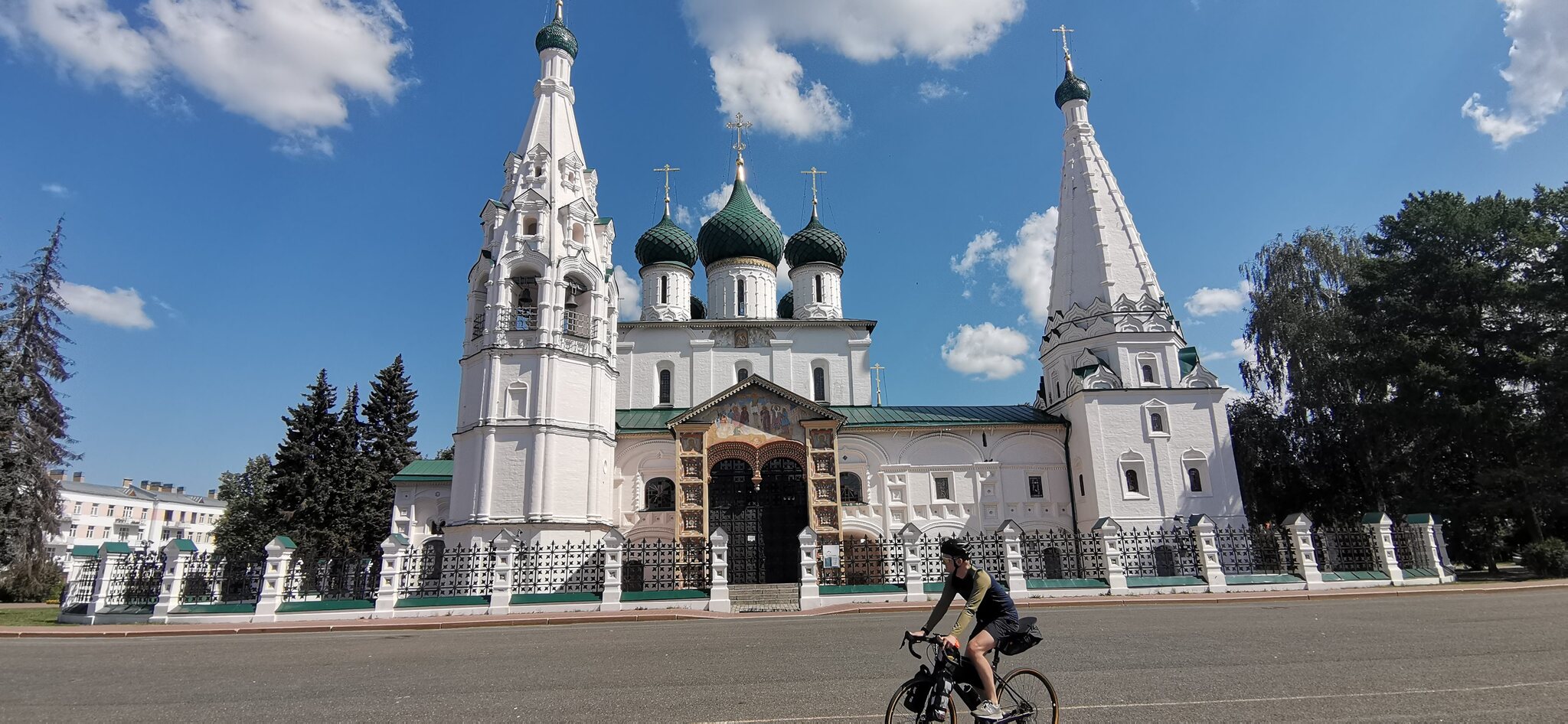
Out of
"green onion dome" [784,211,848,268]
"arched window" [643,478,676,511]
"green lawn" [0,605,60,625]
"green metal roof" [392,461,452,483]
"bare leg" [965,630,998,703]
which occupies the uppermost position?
"green onion dome" [784,211,848,268]

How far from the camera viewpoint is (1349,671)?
21.3ft

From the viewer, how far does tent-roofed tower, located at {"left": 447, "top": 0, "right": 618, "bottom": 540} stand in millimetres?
20562

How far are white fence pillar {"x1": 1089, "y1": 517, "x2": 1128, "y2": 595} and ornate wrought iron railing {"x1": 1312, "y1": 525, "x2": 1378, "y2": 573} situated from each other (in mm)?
4943

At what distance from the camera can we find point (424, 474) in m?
23.6

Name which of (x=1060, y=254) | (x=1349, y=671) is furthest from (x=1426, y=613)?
(x=1060, y=254)

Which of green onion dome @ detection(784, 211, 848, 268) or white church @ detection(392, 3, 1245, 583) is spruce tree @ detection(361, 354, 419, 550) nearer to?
white church @ detection(392, 3, 1245, 583)

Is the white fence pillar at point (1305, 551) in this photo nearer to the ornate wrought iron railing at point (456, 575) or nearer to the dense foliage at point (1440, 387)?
the dense foliage at point (1440, 387)

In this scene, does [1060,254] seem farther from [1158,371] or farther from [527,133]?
[527,133]

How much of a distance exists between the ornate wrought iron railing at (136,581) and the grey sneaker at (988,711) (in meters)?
17.3

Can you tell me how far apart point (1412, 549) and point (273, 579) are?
83.9 ft

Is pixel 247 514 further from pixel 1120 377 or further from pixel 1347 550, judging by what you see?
pixel 1347 550

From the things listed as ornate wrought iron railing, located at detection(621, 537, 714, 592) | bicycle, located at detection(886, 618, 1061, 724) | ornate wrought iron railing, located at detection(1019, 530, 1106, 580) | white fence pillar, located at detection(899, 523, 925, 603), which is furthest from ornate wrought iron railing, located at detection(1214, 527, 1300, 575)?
bicycle, located at detection(886, 618, 1061, 724)

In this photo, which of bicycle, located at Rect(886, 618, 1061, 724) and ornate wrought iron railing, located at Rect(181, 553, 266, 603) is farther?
ornate wrought iron railing, located at Rect(181, 553, 266, 603)

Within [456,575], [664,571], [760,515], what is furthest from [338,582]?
[760,515]
